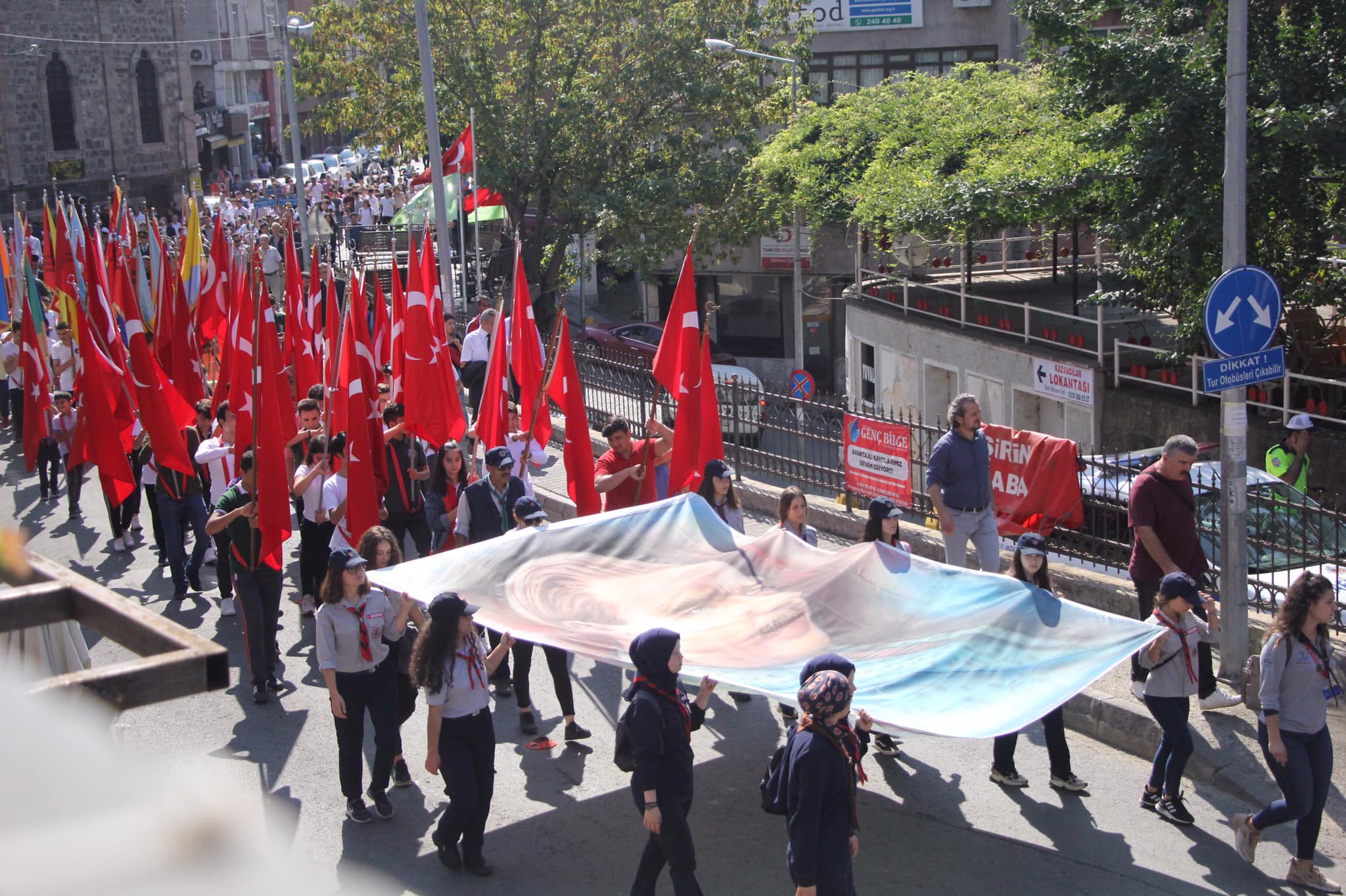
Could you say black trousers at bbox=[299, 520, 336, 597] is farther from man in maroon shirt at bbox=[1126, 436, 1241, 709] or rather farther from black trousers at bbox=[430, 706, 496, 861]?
man in maroon shirt at bbox=[1126, 436, 1241, 709]

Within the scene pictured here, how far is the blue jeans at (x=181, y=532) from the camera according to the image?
11.6m

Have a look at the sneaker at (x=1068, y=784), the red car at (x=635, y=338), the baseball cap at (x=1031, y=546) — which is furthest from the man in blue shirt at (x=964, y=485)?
the red car at (x=635, y=338)

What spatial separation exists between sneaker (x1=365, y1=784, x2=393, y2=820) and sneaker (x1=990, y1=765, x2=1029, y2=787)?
11.0 feet

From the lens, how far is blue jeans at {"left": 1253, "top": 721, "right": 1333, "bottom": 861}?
261 inches

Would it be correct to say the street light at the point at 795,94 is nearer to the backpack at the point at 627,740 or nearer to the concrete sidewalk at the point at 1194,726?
the concrete sidewalk at the point at 1194,726

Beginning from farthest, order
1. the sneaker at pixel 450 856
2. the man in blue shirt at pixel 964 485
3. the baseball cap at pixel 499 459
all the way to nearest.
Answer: the man in blue shirt at pixel 964 485 < the baseball cap at pixel 499 459 < the sneaker at pixel 450 856

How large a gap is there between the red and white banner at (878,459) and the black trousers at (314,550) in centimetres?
490

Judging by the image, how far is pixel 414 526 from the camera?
36.7 feet

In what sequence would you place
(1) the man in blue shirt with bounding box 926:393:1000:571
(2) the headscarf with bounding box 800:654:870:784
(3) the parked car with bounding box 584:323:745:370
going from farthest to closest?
(3) the parked car with bounding box 584:323:745:370, (1) the man in blue shirt with bounding box 926:393:1000:571, (2) the headscarf with bounding box 800:654:870:784

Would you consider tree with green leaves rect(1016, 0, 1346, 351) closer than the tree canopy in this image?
Yes

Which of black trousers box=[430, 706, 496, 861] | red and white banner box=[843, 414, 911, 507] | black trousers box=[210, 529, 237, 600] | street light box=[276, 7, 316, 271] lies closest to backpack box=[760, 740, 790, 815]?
black trousers box=[430, 706, 496, 861]

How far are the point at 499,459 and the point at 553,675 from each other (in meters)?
1.69

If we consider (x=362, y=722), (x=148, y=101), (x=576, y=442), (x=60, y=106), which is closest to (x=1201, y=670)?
(x=362, y=722)

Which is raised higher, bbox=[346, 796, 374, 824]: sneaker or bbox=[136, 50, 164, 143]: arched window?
bbox=[136, 50, 164, 143]: arched window
